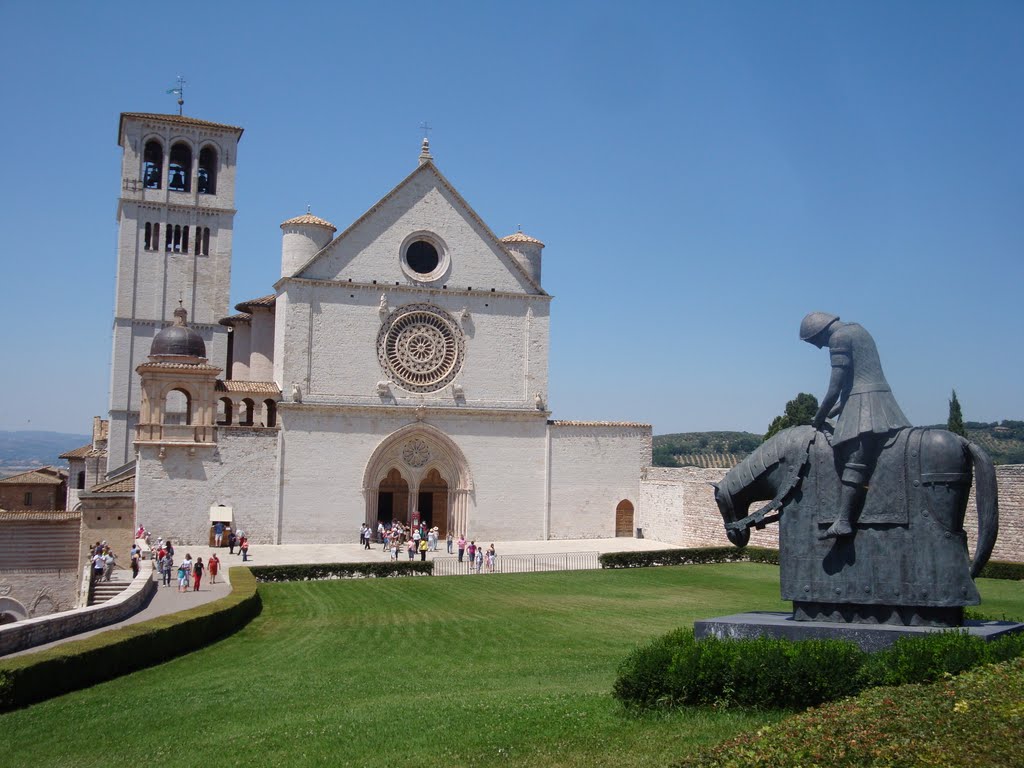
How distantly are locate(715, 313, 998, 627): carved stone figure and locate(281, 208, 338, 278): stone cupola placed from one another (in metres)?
34.4

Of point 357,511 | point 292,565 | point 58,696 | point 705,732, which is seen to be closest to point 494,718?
point 705,732

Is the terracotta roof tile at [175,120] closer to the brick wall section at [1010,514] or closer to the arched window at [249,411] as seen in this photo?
the arched window at [249,411]

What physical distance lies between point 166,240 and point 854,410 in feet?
155

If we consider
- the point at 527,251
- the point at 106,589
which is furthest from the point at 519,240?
the point at 106,589

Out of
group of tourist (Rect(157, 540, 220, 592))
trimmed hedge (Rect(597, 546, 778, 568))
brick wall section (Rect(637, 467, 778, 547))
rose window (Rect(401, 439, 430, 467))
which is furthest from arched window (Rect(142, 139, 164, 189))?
trimmed hedge (Rect(597, 546, 778, 568))

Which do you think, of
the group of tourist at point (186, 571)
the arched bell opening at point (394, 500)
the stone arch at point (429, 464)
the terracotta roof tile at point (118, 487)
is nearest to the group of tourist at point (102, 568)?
the group of tourist at point (186, 571)

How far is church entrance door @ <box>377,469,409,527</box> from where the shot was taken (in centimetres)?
4703

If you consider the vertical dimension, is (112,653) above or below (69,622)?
below

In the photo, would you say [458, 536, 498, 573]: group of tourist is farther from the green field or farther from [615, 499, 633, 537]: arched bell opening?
[615, 499, 633, 537]: arched bell opening

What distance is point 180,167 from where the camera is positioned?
185 feet

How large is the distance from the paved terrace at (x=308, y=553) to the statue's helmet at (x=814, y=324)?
17.8 metres

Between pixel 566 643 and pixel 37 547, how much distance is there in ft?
99.7

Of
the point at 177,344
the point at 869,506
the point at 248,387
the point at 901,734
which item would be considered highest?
the point at 177,344

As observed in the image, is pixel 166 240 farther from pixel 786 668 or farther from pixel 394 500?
pixel 786 668
